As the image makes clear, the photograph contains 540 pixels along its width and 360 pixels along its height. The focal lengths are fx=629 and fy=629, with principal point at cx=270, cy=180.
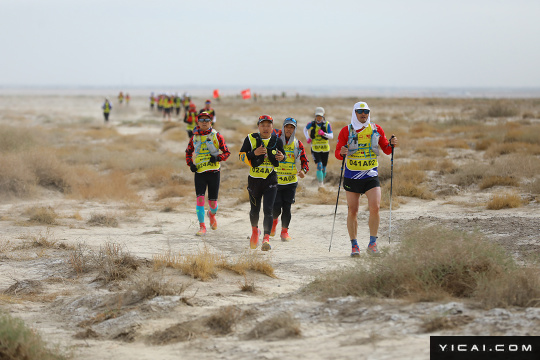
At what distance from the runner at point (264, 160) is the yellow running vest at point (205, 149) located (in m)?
1.36

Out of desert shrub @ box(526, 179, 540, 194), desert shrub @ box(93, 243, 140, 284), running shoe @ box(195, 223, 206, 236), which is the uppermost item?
desert shrub @ box(526, 179, 540, 194)

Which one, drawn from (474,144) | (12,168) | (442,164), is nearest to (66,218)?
(12,168)

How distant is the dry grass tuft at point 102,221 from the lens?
467 inches

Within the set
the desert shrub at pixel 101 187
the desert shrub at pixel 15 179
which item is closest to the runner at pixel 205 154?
the desert shrub at pixel 101 187

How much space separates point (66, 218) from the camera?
12492mm

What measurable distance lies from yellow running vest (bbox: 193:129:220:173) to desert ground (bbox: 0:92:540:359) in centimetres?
127

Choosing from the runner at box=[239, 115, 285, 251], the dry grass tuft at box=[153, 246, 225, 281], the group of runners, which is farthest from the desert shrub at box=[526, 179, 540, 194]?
the dry grass tuft at box=[153, 246, 225, 281]

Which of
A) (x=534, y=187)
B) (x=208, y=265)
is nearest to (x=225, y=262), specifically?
(x=208, y=265)

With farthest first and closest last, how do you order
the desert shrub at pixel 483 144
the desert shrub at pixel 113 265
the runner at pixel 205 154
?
the desert shrub at pixel 483 144, the runner at pixel 205 154, the desert shrub at pixel 113 265

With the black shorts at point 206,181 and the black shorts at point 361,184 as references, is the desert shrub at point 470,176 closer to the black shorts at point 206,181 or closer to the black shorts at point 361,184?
the black shorts at point 206,181

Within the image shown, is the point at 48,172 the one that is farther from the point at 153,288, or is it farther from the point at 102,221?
the point at 153,288

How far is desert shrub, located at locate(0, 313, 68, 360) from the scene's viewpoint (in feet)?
16.3

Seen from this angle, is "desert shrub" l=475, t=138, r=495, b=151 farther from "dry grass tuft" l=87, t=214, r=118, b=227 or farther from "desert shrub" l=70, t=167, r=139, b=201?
"dry grass tuft" l=87, t=214, r=118, b=227

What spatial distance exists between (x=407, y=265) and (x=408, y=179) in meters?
9.80
